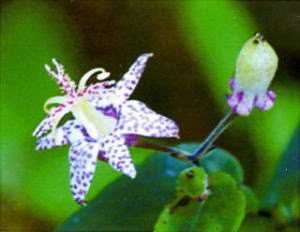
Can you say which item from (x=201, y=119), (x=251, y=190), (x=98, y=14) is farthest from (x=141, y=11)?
(x=251, y=190)

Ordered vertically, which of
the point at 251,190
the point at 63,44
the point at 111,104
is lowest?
the point at 251,190

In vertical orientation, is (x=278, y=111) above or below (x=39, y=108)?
A: below

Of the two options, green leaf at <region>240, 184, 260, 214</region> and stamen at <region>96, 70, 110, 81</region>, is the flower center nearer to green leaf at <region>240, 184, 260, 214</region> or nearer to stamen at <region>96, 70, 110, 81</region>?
stamen at <region>96, 70, 110, 81</region>

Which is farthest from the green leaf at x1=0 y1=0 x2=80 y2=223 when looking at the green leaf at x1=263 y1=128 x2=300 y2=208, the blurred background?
the green leaf at x1=263 y1=128 x2=300 y2=208

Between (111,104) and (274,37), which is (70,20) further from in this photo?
(274,37)

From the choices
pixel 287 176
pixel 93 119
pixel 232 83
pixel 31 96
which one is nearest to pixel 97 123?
pixel 93 119

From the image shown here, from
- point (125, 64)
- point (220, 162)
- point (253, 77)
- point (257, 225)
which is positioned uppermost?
point (125, 64)

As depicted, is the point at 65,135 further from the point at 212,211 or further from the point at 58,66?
the point at 212,211
